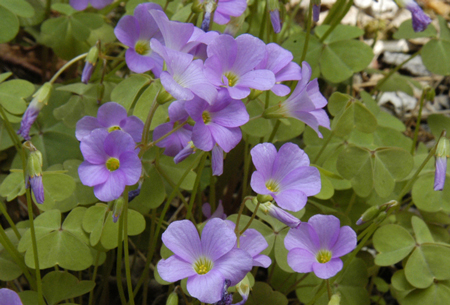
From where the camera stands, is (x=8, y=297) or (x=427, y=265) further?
(x=427, y=265)

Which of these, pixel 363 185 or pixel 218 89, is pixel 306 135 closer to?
pixel 363 185

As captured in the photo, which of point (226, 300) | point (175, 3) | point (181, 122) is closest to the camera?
point (226, 300)

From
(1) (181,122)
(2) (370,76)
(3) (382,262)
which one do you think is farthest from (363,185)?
(2) (370,76)

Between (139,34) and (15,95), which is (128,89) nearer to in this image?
(139,34)

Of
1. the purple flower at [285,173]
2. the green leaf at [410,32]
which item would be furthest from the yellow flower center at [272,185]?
the green leaf at [410,32]

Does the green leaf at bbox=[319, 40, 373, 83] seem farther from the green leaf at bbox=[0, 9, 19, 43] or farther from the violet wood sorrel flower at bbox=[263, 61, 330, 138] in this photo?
the green leaf at bbox=[0, 9, 19, 43]

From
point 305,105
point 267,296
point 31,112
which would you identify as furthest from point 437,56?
point 31,112

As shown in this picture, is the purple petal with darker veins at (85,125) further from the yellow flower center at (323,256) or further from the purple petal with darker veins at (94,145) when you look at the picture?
the yellow flower center at (323,256)
